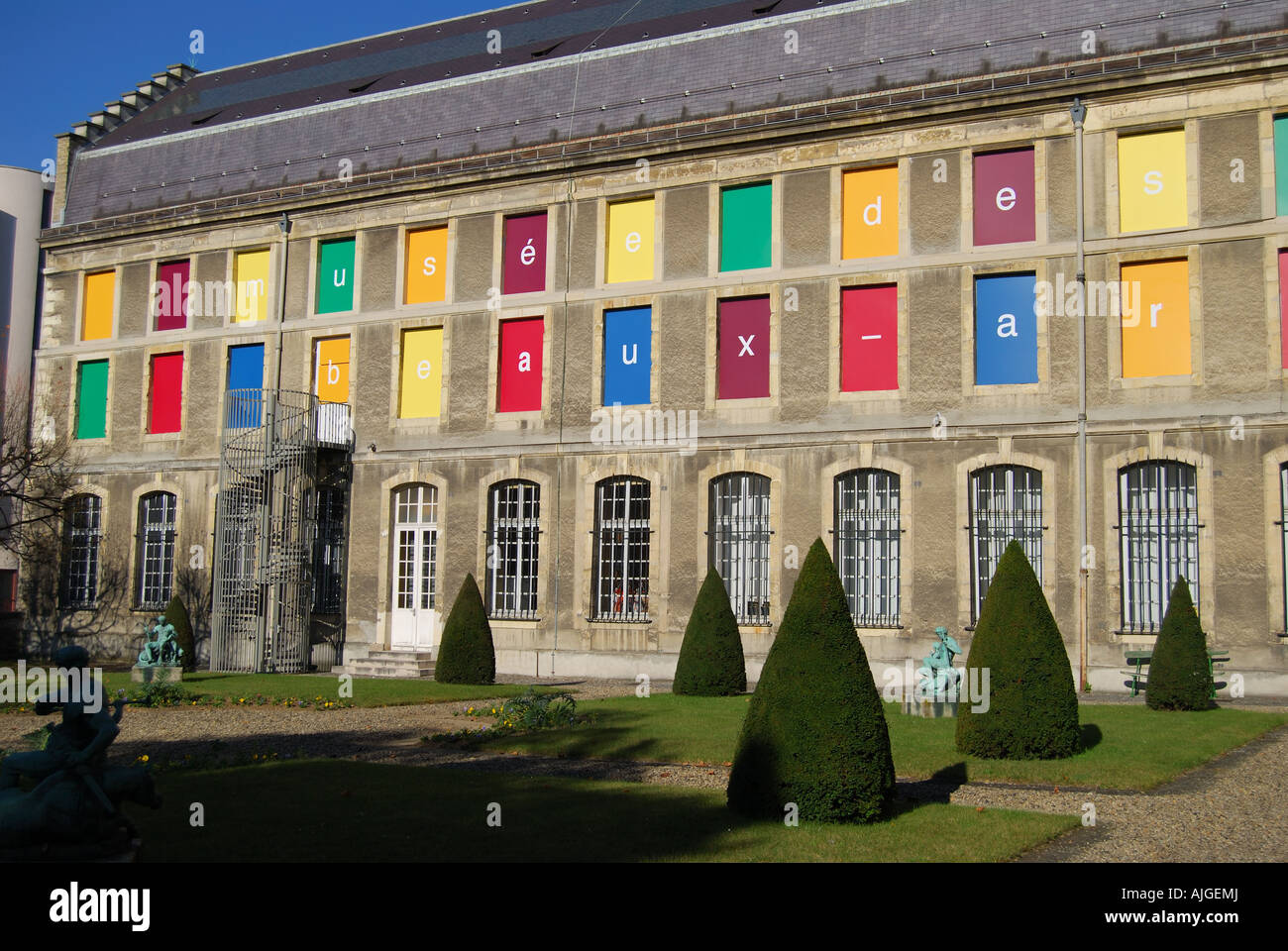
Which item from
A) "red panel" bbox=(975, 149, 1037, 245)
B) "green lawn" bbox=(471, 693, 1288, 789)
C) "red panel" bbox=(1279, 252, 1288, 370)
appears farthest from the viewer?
"red panel" bbox=(975, 149, 1037, 245)

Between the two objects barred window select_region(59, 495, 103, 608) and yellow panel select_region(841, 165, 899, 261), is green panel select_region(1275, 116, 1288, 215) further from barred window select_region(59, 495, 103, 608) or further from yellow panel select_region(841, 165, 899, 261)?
barred window select_region(59, 495, 103, 608)

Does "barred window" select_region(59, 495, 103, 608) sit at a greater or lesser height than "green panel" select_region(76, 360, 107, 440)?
lesser

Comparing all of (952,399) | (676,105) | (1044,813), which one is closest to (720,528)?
(952,399)

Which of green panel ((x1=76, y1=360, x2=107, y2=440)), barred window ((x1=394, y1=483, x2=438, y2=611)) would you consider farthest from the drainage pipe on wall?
green panel ((x1=76, y1=360, x2=107, y2=440))

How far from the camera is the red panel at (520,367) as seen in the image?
80.9 ft

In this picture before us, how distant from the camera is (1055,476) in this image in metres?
20.1

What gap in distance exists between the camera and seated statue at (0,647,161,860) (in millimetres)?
6352

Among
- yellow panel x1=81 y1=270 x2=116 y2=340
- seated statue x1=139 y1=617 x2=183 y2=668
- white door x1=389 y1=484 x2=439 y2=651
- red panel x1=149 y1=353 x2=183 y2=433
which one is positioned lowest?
seated statue x1=139 y1=617 x2=183 y2=668

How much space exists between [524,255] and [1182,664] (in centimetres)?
1499

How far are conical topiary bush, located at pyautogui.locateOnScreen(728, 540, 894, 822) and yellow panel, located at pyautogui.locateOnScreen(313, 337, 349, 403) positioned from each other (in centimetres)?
1885

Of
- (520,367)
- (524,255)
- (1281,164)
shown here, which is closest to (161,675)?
(520,367)

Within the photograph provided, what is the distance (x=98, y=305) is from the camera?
1174 inches
